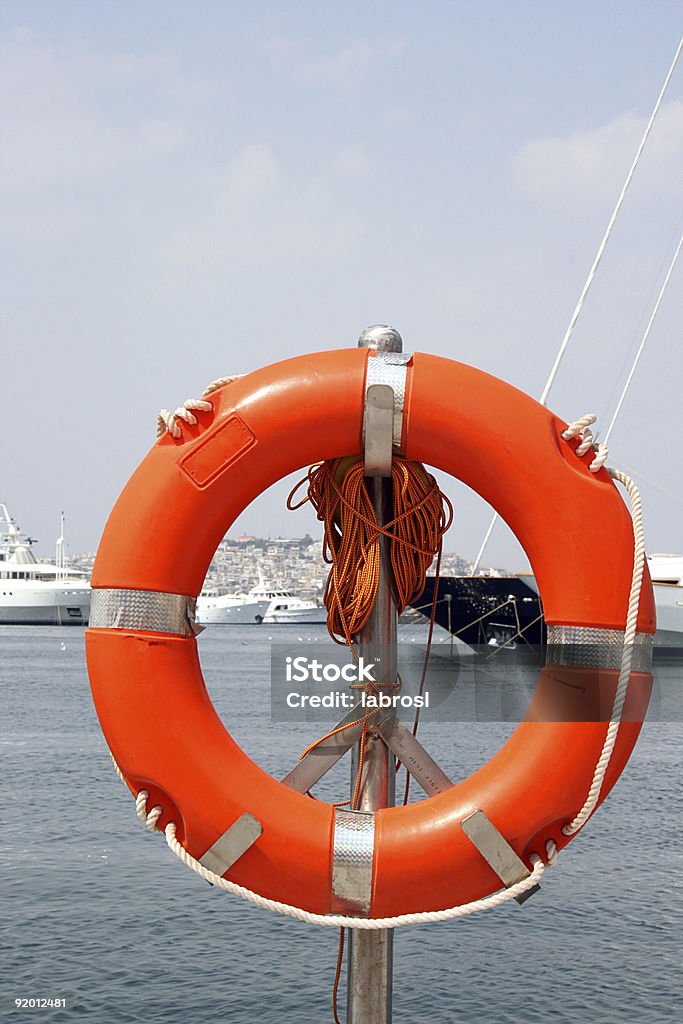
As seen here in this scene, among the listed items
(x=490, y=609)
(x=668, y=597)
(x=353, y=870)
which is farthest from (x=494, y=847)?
(x=490, y=609)

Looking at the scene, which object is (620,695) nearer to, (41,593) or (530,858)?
(530,858)

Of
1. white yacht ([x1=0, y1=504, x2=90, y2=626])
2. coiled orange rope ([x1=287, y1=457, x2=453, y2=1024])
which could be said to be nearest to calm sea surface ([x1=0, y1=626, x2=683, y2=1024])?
coiled orange rope ([x1=287, y1=457, x2=453, y2=1024])

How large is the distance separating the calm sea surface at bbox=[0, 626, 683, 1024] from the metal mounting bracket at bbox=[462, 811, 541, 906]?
2063mm

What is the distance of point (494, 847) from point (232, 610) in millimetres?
48686

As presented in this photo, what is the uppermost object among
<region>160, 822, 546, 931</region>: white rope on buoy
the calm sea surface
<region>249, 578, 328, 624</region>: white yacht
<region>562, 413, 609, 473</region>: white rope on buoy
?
<region>249, 578, 328, 624</region>: white yacht

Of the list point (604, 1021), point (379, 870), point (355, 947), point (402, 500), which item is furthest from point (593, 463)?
point (604, 1021)

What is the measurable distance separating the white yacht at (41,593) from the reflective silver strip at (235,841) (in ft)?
141

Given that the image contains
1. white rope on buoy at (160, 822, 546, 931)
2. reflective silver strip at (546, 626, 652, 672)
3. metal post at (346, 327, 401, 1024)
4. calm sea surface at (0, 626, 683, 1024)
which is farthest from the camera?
calm sea surface at (0, 626, 683, 1024)

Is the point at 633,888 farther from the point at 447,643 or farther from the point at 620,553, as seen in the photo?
the point at 447,643

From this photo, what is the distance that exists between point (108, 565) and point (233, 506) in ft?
0.96

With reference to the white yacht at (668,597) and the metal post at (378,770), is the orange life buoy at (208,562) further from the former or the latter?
the white yacht at (668,597)

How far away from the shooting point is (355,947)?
254 cm

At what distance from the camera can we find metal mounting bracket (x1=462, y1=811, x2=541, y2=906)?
2.29m

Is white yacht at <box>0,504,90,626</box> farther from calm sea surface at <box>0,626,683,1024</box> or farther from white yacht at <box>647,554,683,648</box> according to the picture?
calm sea surface at <box>0,626,683,1024</box>
